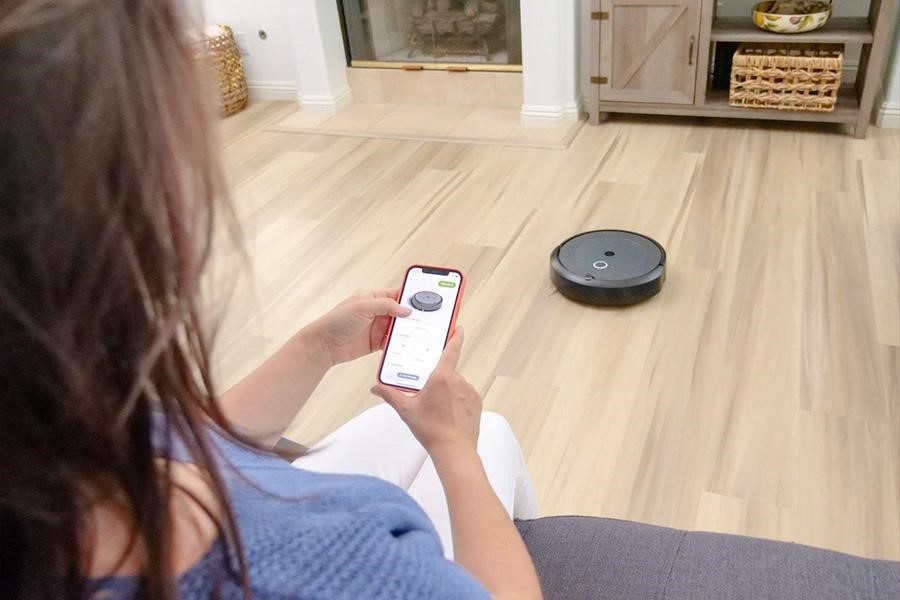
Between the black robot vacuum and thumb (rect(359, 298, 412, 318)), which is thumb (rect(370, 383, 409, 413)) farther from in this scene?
the black robot vacuum

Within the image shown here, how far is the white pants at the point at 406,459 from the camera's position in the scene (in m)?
0.93

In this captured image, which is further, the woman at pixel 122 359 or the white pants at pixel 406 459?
the white pants at pixel 406 459

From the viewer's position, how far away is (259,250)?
92.2 inches

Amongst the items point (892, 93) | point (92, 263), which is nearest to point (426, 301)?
point (92, 263)

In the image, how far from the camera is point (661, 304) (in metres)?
1.91

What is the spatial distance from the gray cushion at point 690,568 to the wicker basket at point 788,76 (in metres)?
2.17

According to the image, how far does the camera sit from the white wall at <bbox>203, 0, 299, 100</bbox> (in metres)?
3.41

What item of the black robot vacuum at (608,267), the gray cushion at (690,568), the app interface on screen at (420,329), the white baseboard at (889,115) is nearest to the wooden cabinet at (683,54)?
the white baseboard at (889,115)

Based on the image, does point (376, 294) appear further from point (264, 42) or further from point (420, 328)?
point (264, 42)

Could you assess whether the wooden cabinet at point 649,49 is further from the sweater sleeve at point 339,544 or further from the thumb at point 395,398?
the sweater sleeve at point 339,544

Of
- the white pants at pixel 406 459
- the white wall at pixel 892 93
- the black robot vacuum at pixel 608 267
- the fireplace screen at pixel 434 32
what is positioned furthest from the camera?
the fireplace screen at pixel 434 32

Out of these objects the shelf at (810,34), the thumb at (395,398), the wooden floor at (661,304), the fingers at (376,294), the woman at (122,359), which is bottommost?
the wooden floor at (661,304)

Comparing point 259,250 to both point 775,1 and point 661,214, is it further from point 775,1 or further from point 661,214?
point 775,1

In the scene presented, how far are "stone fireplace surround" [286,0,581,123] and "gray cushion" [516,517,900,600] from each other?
7.51 feet
